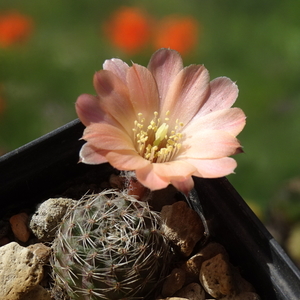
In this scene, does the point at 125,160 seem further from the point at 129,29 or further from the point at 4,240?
the point at 129,29

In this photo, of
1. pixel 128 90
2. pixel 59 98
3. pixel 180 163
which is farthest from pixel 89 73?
pixel 180 163

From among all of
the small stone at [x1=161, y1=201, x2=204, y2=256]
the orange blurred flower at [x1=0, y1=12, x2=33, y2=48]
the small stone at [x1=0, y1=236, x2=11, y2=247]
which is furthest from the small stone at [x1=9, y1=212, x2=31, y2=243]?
the orange blurred flower at [x1=0, y1=12, x2=33, y2=48]

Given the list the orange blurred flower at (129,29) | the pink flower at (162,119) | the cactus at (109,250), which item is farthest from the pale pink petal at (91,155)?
the orange blurred flower at (129,29)

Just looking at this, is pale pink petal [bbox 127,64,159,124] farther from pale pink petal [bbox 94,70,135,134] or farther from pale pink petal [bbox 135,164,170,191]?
pale pink petal [bbox 135,164,170,191]

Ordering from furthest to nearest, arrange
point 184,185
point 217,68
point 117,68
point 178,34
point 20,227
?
1. point 178,34
2. point 217,68
3. point 20,227
4. point 117,68
5. point 184,185

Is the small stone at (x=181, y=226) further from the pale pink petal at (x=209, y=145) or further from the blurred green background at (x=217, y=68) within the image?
the blurred green background at (x=217, y=68)

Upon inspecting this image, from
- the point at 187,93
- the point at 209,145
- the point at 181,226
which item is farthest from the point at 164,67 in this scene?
the point at 181,226
